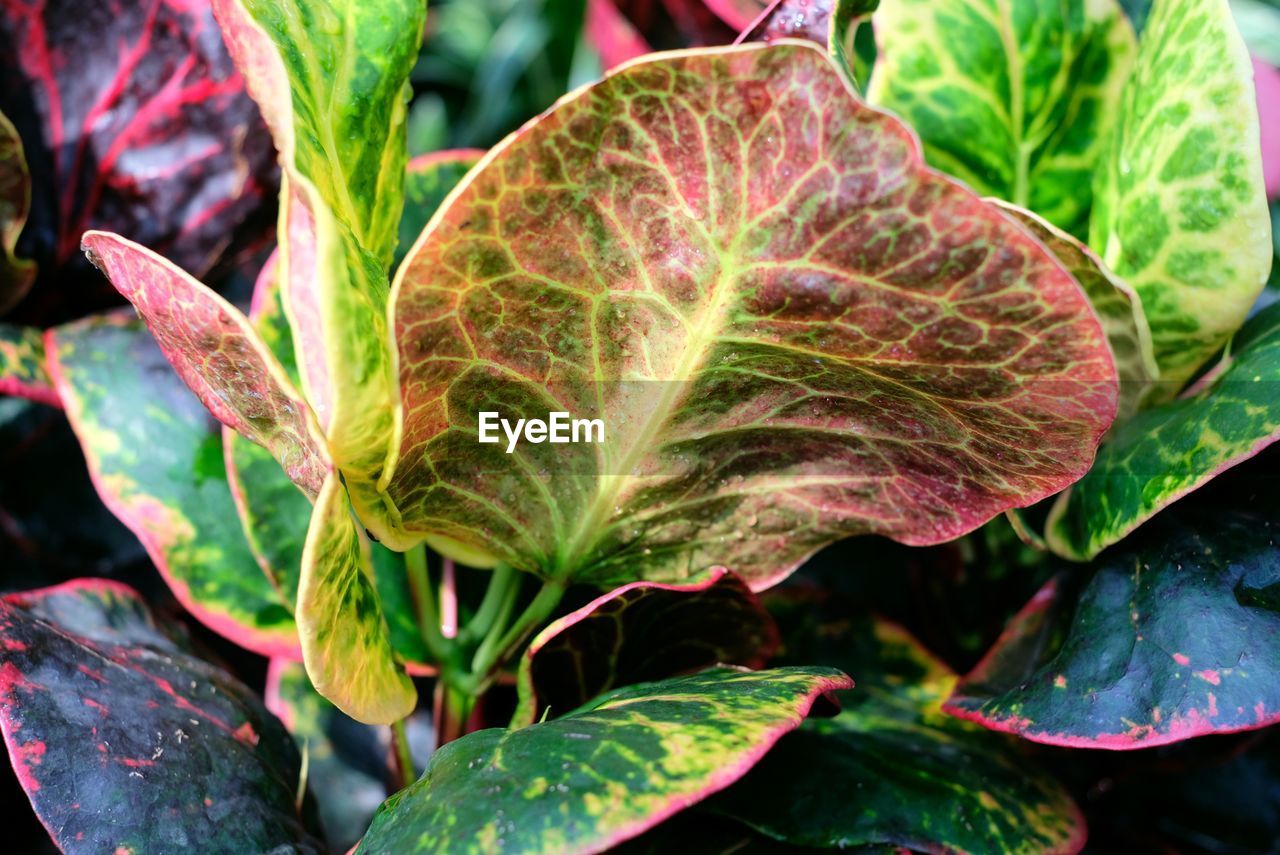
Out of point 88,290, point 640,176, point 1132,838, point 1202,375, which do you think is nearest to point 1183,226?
point 1202,375

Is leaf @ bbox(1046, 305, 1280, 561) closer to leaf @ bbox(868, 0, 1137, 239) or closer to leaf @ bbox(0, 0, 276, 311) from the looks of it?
leaf @ bbox(868, 0, 1137, 239)

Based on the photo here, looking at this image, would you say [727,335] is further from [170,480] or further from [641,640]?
[170,480]

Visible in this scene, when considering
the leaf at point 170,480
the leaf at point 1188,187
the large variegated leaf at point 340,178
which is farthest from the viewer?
the leaf at point 170,480

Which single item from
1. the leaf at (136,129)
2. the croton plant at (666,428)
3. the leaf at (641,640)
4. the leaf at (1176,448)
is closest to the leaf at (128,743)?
the croton plant at (666,428)

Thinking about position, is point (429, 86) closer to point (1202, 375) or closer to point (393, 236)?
point (393, 236)

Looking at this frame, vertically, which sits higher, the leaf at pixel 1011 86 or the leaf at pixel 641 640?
the leaf at pixel 1011 86

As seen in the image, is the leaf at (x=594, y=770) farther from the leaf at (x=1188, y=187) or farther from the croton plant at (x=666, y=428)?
the leaf at (x=1188, y=187)
